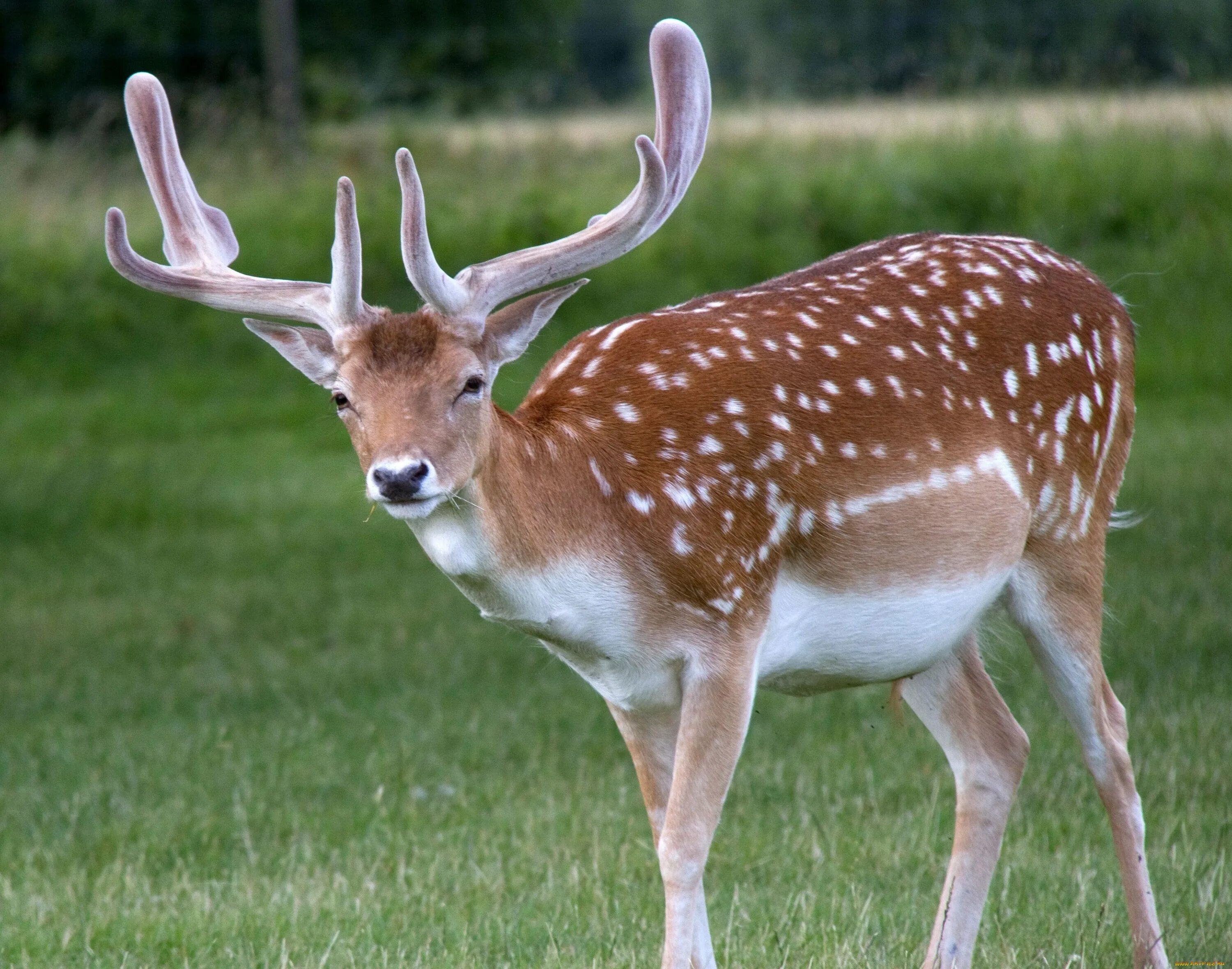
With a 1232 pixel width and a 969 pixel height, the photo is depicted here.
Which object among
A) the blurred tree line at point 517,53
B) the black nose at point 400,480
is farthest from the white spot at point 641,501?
the blurred tree line at point 517,53

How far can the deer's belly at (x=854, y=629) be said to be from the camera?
153 inches

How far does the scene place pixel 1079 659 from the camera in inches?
166

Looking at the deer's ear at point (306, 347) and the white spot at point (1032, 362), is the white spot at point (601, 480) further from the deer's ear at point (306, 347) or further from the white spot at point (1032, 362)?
the white spot at point (1032, 362)

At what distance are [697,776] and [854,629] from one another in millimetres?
506

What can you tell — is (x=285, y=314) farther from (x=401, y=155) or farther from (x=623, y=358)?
(x=623, y=358)

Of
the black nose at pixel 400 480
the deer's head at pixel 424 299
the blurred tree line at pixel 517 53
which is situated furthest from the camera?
the blurred tree line at pixel 517 53

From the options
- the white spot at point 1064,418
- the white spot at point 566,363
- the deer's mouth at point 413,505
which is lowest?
the white spot at point 1064,418

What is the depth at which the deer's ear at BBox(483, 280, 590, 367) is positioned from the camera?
370cm

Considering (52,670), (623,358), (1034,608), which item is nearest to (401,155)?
(623,358)

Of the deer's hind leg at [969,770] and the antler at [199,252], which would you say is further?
the deer's hind leg at [969,770]

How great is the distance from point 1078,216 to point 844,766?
7920mm

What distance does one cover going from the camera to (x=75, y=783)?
5.83 metres

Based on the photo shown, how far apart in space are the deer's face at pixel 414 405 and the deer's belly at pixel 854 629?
0.79 metres

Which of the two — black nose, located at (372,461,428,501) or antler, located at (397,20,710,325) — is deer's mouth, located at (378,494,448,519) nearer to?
black nose, located at (372,461,428,501)
